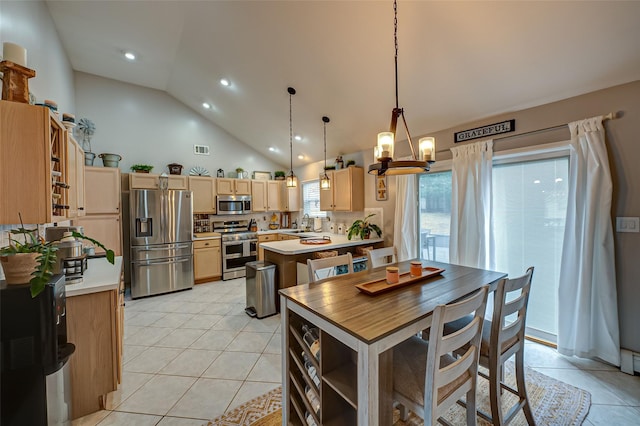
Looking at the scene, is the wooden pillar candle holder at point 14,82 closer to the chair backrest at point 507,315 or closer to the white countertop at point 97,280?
the white countertop at point 97,280

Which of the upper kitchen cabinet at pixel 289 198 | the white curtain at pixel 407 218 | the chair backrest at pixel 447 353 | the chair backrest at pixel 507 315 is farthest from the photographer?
the upper kitchen cabinet at pixel 289 198

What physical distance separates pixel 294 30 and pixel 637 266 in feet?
12.8

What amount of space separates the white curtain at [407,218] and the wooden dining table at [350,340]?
170 cm

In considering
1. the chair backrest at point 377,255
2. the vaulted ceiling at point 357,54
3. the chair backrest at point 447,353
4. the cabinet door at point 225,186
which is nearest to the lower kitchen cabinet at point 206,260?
the cabinet door at point 225,186

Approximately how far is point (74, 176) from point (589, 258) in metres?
4.69

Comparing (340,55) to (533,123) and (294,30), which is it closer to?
(294,30)

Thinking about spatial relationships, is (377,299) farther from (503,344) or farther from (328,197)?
(328,197)

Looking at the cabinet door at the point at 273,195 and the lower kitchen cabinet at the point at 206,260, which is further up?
the cabinet door at the point at 273,195

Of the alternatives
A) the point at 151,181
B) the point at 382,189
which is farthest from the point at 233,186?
the point at 382,189

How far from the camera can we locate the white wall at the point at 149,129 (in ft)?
14.6

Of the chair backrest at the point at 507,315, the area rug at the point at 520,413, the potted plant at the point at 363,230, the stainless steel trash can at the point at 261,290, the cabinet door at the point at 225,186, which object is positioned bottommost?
the area rug at the point at 520,413

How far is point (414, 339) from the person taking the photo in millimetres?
1698

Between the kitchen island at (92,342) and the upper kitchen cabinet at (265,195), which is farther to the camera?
the upper kitchen cabinet at (265,195)

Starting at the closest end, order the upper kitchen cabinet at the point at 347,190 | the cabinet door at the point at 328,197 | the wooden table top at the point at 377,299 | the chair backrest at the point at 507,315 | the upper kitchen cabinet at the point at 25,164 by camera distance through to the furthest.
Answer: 1. the wooden table top at the point at 377,299
2. the upper kitchen cabinet at the point at 25,164
3. the chair backrest at the point at 507,315
4. the upper kitchen cabinet at the point at 347,190
5. the cabinet door at the point at 328,197
